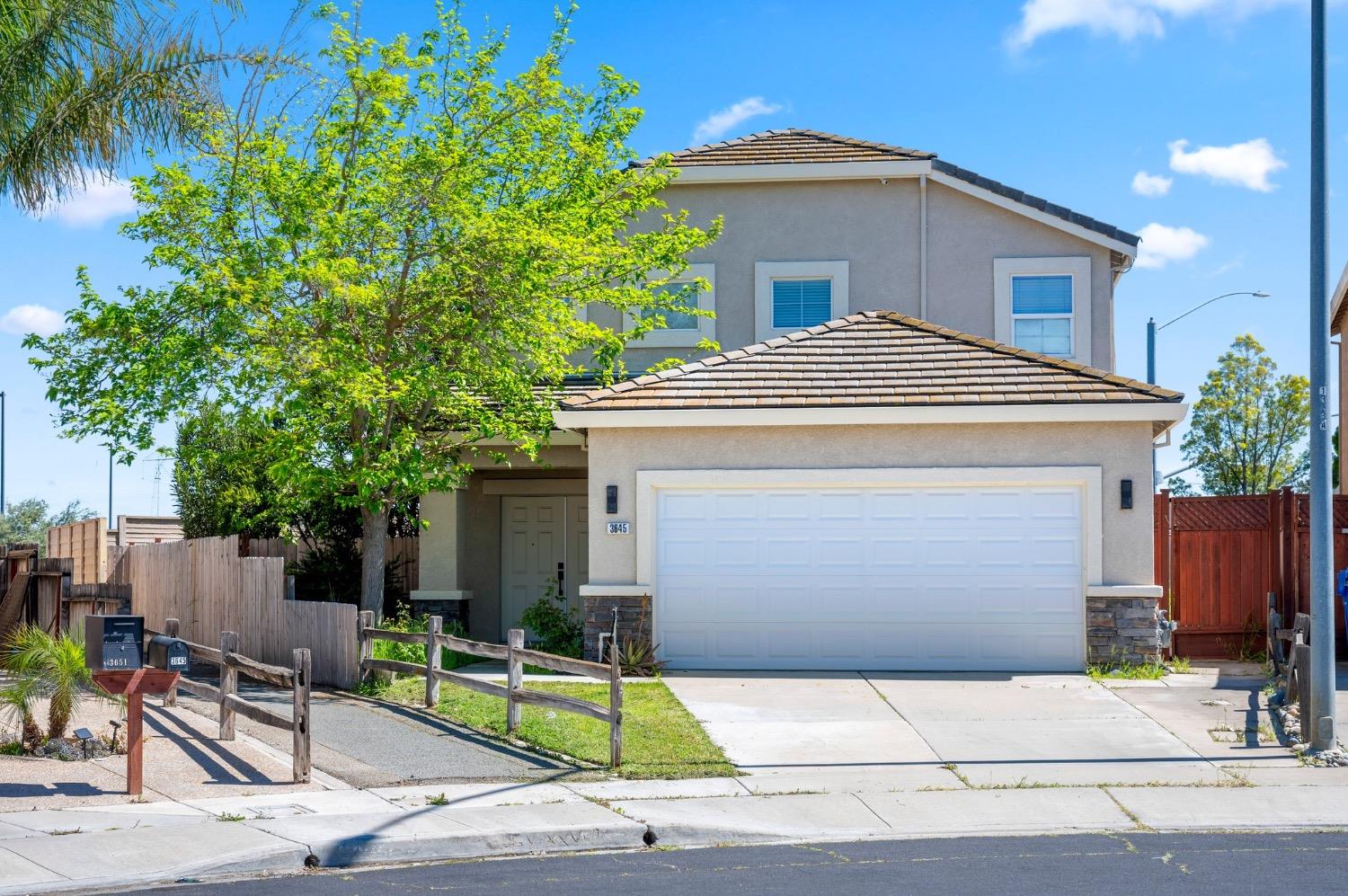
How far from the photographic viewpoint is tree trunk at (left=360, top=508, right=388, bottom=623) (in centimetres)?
1708

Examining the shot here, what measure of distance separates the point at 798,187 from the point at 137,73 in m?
10.0

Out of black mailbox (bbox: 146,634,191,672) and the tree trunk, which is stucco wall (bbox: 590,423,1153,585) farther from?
black mailbox (bbox: 146,634,191,672)

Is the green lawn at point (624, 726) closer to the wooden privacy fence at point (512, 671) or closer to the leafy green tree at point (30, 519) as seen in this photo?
the wooden privacy fence at point (512, 671)

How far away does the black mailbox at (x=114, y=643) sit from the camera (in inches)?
391

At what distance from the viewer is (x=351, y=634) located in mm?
14938

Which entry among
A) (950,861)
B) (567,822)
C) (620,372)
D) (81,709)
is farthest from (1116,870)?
(620,372)

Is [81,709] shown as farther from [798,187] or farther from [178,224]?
[798,187]

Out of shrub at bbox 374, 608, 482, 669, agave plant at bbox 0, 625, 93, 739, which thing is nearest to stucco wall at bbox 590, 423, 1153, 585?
shrub at bbox 374, 608, 482, 669

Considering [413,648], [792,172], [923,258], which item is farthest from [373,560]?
[923,258]

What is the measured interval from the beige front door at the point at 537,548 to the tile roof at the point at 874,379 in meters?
3.84

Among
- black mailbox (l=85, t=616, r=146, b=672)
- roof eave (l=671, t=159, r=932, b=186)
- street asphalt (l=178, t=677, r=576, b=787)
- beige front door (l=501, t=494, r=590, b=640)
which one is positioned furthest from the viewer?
roof eave (l=671, t=159, r=932, b=186)

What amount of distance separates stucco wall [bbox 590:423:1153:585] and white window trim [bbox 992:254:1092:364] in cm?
454

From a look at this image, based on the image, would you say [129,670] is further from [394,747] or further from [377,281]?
[377,281]

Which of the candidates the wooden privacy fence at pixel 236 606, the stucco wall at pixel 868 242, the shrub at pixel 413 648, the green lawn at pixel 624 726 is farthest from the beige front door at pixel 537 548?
the green lawn at pixel 624 726
